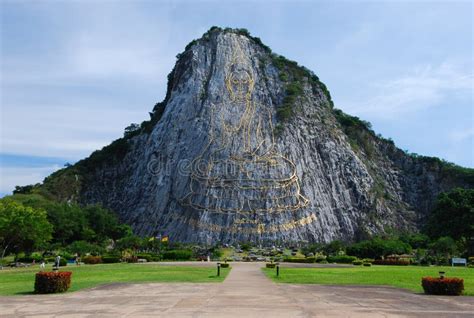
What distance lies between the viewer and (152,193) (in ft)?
289

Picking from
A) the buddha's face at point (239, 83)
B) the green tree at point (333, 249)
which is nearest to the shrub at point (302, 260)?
the green tree at point (333, 249)

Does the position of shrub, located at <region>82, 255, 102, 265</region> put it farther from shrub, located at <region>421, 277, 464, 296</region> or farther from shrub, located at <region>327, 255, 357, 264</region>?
shrub, located at <region>421, 277, 464, 296</region>

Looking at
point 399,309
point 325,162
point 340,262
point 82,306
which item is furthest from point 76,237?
point 399,309

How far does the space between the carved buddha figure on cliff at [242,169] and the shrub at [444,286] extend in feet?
194

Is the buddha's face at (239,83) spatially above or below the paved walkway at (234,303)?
above

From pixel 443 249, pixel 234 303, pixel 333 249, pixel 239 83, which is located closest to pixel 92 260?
pixel 333 249

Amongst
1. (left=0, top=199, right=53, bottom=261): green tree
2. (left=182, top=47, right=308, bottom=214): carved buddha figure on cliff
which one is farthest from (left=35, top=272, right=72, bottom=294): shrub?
(left=182, top=47, right=308, bottom=214): carved buddha figure on cliff

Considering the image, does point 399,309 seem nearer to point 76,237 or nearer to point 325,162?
point 76,237

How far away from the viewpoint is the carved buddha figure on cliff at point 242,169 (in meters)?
81.3

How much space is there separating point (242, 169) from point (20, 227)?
144ft

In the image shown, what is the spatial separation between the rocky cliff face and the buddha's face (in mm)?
203

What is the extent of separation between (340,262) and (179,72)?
67.9m

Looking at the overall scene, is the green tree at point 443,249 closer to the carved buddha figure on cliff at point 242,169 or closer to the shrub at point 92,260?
the carved buddha figure on cliff at point 242,169

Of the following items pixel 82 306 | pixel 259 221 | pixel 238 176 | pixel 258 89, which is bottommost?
pixel 82 306
